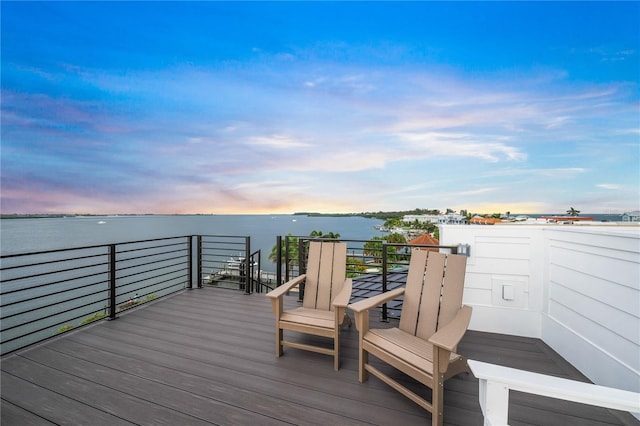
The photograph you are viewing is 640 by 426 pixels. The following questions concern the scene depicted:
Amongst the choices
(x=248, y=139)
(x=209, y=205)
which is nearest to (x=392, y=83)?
(x=248, y=139)

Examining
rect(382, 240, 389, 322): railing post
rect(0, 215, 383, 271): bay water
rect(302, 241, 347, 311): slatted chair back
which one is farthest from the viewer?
rect(0, 215, 383, 271): bay water

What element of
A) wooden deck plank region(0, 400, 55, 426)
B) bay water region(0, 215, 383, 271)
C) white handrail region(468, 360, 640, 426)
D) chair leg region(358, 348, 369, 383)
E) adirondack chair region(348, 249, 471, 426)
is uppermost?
white handrail region(468, 360, 640, 426)

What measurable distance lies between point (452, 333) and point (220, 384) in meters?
1.89

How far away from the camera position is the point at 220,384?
2295 mm

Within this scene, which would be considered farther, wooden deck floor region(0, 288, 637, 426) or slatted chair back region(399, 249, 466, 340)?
slatted chair back region(399, 249, 466, 340)

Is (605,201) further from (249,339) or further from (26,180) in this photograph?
(26,180)

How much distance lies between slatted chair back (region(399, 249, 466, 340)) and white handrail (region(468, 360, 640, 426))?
139cm

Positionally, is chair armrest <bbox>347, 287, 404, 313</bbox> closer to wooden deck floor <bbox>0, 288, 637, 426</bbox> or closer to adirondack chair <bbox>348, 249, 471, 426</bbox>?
adirondack chair <bbox>348, 249, 471, 426</bbox>

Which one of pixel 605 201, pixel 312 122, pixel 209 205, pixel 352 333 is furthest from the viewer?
pixel 209 205

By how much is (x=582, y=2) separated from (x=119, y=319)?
30.5ft

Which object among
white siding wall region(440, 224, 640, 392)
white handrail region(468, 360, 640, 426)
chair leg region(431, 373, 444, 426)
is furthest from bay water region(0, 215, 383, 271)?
white handrail region(468, 360, 640, 426)

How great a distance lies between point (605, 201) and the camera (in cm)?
612

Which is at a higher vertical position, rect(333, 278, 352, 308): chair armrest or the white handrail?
the white handrail

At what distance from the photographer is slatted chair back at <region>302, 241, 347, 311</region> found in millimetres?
3199
